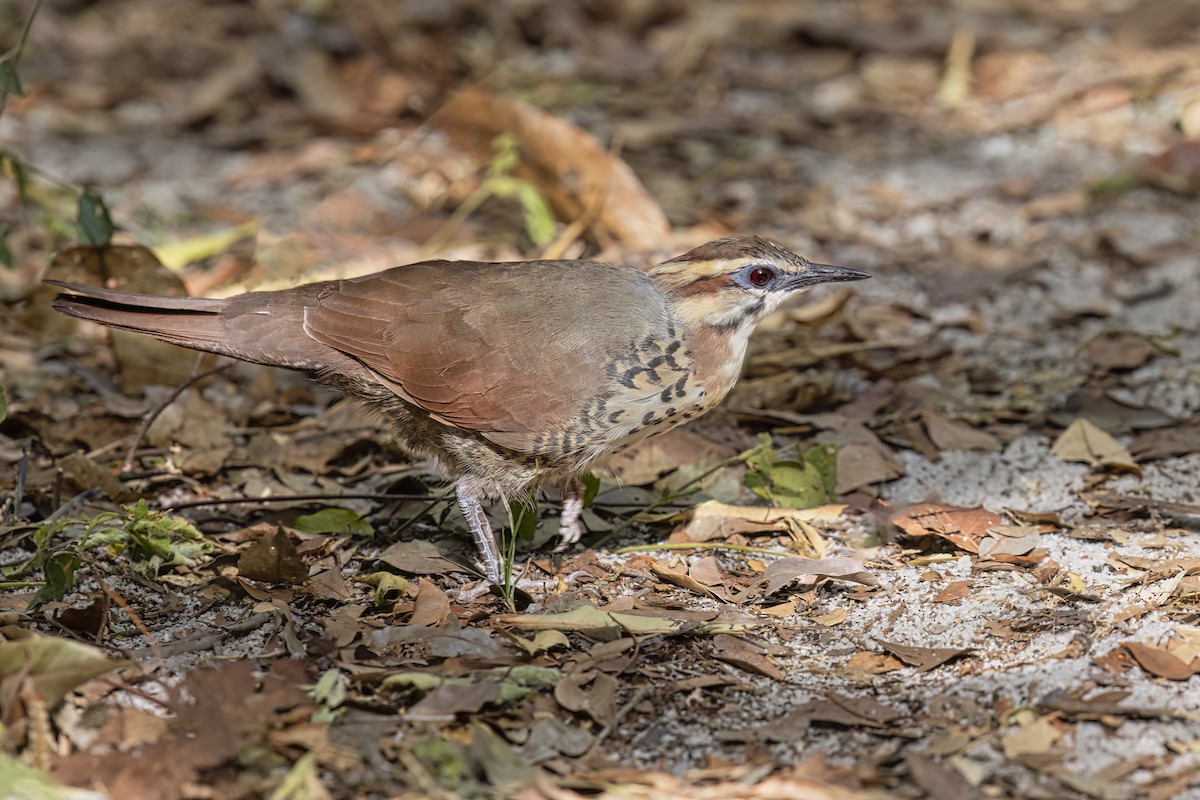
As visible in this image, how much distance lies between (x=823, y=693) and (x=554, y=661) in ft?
2.45

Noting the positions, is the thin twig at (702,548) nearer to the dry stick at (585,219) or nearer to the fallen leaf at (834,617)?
the fallen leaf at (834,617)

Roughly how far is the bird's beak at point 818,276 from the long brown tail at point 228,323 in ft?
5.13

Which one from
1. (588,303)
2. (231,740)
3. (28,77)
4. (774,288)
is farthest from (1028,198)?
(28,77)

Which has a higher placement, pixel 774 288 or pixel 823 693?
pixel 774 288

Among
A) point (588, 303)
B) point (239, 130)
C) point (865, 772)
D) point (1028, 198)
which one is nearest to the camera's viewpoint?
point (865, 772)

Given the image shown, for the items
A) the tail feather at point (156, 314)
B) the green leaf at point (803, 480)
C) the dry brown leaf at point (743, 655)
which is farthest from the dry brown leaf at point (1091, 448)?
the tail feather at point (156, 314)

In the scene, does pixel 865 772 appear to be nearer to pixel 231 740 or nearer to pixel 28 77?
pixel 231 740


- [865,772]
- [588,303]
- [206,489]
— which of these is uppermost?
[588,303]

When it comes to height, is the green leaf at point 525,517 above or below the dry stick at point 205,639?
below

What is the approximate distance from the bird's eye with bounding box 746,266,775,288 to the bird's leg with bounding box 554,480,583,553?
95 centimetres

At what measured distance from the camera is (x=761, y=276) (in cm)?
442

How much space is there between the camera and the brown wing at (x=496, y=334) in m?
4.24

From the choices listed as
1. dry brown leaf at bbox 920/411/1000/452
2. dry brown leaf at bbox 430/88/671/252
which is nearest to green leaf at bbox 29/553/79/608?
dry brown leaf at bbox 920/411/1000/452

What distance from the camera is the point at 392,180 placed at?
24.9 feet
